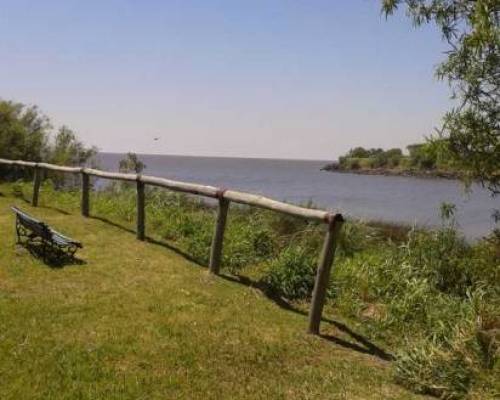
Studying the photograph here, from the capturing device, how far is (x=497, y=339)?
16.2 feet

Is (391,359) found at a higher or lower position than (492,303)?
lower

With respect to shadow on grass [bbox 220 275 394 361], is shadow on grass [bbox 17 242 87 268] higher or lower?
higher

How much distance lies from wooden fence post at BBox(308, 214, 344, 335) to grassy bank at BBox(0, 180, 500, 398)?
0.23m

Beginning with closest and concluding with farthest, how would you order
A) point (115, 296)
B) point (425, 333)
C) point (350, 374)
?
point (350, 374)
point (425, 333)
point (115, 296)

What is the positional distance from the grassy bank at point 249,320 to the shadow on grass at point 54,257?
0.66 feet

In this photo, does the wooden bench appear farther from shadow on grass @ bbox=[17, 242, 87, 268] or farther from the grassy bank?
the grassy bank

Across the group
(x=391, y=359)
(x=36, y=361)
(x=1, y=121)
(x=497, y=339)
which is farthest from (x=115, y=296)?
(x=1, y=121)

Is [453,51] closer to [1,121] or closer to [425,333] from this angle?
[425,333]

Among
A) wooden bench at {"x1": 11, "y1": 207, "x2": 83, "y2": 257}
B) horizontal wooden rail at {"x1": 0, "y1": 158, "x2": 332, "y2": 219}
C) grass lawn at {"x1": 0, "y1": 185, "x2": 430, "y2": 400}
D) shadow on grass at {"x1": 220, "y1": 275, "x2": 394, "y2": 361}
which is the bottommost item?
shadow on grass at {"x1": 220, "y1": 275, "x2": 394, "y2": 361}

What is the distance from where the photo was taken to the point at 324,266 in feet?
20.4

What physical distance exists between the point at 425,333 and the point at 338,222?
1.64 metres

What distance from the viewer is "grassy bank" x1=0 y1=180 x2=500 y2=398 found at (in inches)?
192

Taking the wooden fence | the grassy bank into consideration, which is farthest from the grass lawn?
the wooden fence

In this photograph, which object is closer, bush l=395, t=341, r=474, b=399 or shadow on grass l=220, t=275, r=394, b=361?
bush l=395, t=341, r=474, b=399
